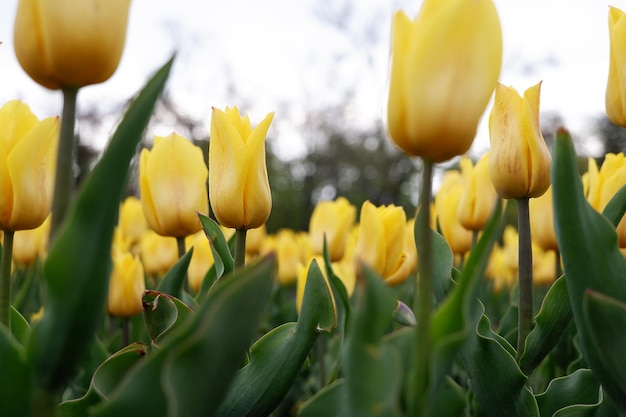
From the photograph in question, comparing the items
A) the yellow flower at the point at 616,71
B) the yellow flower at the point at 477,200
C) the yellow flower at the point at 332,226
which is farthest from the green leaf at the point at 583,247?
the yellow flower at the point at 332,226

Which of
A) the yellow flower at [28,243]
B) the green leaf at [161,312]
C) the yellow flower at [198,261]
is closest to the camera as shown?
the green leaf at [161,312]

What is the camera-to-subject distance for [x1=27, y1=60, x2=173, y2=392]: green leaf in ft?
1.88

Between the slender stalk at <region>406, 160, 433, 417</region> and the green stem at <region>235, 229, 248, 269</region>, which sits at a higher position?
the slender stalk at <region>406, 160, 433, 417</region>

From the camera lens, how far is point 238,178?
1062 mm

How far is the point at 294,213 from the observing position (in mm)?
19266

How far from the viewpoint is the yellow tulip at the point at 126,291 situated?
1.73 meters

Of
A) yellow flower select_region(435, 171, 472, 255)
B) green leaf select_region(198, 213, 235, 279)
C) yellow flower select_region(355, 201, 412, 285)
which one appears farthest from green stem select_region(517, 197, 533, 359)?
yellow flower select_region(435, 171, 472, 255)

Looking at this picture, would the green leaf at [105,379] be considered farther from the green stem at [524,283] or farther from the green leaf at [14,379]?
the green stem at [524,283]

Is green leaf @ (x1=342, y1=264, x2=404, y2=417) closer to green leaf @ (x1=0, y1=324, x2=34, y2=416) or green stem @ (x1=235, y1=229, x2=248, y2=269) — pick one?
green leaf @ (x1=0, y1=324, x2=34, y2=416)

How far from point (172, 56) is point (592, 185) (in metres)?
1.06

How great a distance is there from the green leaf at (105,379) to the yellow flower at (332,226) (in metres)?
1.54

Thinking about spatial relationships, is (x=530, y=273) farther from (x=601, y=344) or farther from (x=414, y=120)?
(x=414, y=120)

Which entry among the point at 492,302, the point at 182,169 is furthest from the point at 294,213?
the point at 182,169

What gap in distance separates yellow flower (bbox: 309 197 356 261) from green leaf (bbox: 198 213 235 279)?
128cm
